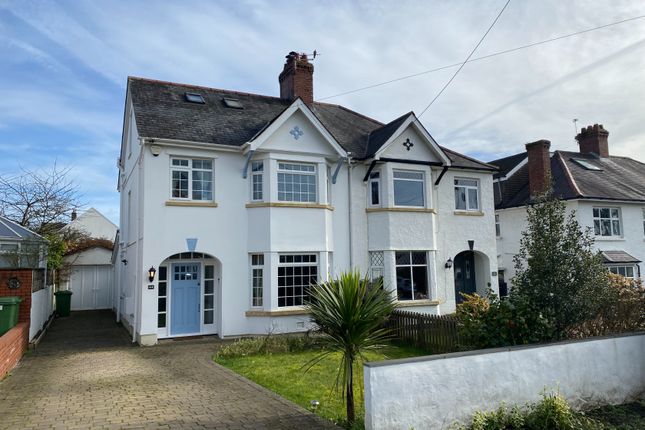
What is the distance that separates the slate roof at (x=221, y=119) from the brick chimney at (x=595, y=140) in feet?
50.8

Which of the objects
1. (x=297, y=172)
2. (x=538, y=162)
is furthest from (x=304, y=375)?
(x=538, y=162)

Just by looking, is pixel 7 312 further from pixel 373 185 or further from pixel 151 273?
pixel 373 185

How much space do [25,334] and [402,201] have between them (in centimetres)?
1284

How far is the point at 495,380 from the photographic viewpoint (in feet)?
23.2

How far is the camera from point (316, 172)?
16578 millimetres

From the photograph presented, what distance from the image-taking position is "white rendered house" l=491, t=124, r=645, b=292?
2442cm

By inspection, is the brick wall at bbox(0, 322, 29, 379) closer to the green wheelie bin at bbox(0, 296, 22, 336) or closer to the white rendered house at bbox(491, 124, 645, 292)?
the green wheelie bin at bbox(0, 296, 22, 336)

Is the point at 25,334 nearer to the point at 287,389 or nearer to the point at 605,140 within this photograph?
the point at 287,389

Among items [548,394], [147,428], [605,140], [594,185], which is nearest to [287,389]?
[147,428]

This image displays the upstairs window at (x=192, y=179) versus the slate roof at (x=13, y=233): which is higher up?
the upstairs window at (x=192, y=179)

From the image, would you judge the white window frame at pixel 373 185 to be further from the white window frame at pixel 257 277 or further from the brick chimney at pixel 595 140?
the brick chimney at pixel 595 140

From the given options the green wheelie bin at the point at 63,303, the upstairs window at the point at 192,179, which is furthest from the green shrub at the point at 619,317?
the green wheelie bin at the point at 63,303

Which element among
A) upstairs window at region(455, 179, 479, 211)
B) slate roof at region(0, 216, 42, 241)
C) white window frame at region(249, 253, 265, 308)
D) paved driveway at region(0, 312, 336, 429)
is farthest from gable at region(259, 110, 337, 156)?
slate roof at region(0, 216, 42, 241)

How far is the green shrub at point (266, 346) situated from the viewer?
1205 cm
